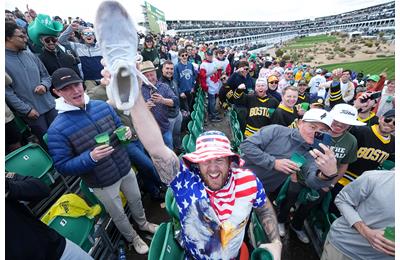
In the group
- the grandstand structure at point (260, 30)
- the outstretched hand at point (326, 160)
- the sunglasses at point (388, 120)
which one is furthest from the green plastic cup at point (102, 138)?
the grandstand structure at point (260, 30)

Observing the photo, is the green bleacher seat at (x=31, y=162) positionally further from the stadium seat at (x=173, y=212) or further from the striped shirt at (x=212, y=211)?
the striped shirt at (x=212, y=211)

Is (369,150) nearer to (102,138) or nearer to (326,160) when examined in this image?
(326,160)

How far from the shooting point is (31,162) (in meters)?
2.89

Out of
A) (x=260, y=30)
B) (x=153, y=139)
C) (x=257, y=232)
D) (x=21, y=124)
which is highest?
(x=153, y=139)

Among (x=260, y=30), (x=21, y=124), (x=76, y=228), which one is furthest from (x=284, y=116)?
(x=260, y=30)

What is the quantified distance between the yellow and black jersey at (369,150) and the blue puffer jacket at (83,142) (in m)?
3.12

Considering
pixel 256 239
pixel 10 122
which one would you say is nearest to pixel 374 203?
pixel 256 239

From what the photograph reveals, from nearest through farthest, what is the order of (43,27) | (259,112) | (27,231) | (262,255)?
(27,231) < (262,255) < (43,27) < (259,112)

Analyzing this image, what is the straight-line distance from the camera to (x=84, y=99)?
7.93ft

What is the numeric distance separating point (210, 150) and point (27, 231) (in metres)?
1.38

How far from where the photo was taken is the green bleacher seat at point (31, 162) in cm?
272

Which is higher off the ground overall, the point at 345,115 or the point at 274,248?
the point at 345,115

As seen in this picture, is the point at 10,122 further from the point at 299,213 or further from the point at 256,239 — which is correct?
the point at 299,213

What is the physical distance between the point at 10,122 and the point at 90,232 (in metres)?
1.97
